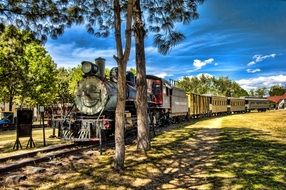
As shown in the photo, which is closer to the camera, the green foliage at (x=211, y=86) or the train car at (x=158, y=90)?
the train car at (x=158, y=90)

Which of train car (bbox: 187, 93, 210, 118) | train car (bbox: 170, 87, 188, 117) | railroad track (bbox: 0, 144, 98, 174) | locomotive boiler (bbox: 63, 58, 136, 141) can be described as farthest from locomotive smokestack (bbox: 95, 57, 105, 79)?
train car (bbox: 187, 93, 210, 118)

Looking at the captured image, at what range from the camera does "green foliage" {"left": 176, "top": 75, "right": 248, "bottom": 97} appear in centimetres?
13238

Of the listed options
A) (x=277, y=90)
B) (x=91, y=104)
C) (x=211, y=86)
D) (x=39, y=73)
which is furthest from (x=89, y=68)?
(x=277, y=90)

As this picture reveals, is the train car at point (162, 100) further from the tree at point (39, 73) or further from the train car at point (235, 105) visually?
the train car at point (235, 105)

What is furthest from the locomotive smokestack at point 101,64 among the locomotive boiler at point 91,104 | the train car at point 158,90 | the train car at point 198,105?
the train car at point 198,105

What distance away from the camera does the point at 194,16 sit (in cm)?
1369

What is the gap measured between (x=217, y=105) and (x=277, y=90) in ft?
463

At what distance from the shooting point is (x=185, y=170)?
34.0ft

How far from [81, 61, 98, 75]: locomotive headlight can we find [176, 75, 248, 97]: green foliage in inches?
4503

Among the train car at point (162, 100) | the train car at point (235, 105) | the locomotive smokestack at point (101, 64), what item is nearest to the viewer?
the locomotive smokestack at point (101, 64)

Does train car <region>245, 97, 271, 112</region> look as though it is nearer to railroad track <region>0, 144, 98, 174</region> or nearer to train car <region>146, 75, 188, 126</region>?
train car <region>146, 75, 188, 126</region>

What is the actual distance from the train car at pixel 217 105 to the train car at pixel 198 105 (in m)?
1.55

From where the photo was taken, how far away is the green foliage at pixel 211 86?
132375 mm

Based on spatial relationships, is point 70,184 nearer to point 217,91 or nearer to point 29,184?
point 29,184
